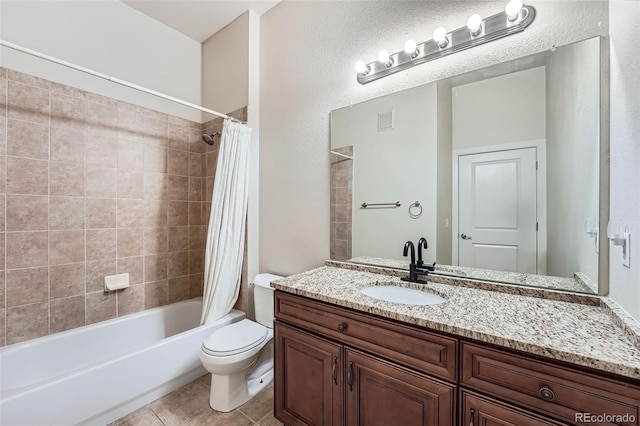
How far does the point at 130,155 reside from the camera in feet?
7.11

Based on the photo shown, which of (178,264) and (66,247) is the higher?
(66,247)

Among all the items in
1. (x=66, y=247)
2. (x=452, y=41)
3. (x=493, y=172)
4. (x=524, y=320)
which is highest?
(x=452, y=41)

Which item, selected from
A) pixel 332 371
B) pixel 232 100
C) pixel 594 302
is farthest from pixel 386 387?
pixel 232 100

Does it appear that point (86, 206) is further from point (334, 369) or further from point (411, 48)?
point (411, 48)

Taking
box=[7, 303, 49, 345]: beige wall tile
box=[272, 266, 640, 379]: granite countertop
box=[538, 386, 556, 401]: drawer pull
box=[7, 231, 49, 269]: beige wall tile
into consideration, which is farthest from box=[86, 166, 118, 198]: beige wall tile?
box=[538, 386, 556, 401]: drawer pull

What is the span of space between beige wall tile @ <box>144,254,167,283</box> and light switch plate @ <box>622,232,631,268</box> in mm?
2887

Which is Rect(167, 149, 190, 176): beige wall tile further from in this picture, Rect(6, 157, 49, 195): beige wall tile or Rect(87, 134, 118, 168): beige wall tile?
Rect(6, 157, 49, 195): beige wall tile

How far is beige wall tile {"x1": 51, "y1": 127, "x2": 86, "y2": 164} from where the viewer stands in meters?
1.80

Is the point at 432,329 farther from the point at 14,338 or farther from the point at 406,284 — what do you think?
the point at 14,338

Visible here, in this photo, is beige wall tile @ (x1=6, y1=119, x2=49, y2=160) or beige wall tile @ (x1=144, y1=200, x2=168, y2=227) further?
beige wall tile @ (x1=144, y1=200, x2=168, y2=227)

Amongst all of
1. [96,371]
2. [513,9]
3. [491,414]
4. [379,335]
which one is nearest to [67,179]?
[96,371]

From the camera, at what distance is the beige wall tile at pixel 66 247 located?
1798 millimetres

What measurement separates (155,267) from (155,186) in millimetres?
723

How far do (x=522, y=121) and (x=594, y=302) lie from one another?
2.71 ft
